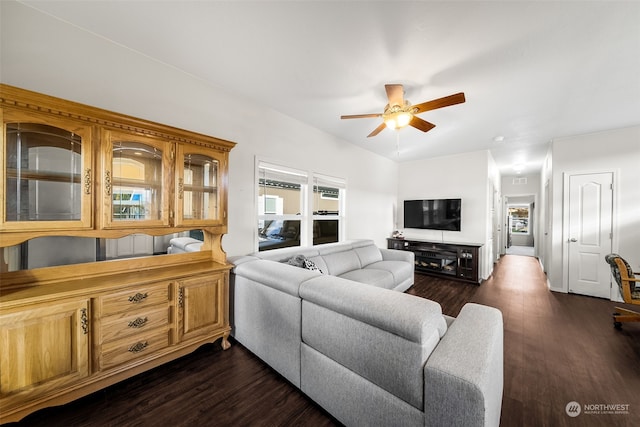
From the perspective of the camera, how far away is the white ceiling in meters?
1.58

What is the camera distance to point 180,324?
6.28 feet

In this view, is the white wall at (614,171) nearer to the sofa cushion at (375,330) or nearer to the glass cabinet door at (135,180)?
the sofa cushion at (375,330)

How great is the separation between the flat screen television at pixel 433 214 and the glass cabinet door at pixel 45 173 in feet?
18.6

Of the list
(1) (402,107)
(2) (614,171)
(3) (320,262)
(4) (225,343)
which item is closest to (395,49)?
(1) (402,107)

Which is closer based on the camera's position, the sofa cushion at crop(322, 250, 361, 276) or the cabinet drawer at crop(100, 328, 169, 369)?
the cabinet drawer at crop(100, 328, 169, 369)

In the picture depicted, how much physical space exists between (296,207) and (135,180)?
7.11 ft

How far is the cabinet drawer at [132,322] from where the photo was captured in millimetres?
1587

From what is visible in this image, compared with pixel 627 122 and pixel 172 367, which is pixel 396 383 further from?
pixel 627 122

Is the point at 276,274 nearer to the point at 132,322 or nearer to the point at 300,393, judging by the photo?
the point at 300,393

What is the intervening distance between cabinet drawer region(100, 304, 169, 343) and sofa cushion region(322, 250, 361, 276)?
1.94 m

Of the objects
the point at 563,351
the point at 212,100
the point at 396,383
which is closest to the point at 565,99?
the point at 563,351

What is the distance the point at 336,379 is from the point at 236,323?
4.34 feet

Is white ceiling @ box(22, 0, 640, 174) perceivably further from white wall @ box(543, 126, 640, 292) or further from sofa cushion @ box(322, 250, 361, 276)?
sofa cushion @ box(322, 250, 361, 276)
